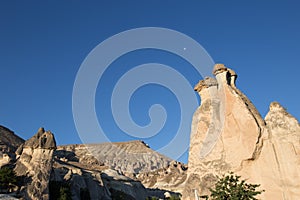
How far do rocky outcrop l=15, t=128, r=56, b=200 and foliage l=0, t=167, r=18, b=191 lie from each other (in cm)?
91

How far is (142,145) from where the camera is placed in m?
165

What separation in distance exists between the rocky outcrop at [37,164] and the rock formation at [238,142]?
15.1m

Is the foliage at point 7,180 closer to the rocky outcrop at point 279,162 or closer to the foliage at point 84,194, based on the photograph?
the foliage at point 84,194

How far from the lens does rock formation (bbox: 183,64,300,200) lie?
1542 cm

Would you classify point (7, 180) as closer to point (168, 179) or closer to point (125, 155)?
point (168, 179)

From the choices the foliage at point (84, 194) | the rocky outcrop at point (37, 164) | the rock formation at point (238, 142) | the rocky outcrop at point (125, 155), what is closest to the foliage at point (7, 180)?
the rocky outcrop at point (37, 164)

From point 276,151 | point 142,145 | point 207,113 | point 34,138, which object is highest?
point 142,145

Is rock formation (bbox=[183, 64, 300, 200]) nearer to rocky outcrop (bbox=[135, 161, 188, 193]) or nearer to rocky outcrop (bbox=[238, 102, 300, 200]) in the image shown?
rocky outcrop (bbox=[238, 102, 300, 200])

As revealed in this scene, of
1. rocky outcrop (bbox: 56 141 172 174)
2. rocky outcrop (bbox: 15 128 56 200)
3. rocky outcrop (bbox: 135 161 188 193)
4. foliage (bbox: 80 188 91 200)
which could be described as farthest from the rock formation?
rocky outcrop (bbox: 56 141 172 174)

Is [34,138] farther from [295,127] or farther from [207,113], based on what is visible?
[295,127]

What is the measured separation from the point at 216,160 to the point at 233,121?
260 centimetres

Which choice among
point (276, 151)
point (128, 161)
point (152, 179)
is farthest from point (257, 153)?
point (128, 161)

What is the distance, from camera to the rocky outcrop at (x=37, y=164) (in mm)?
26422

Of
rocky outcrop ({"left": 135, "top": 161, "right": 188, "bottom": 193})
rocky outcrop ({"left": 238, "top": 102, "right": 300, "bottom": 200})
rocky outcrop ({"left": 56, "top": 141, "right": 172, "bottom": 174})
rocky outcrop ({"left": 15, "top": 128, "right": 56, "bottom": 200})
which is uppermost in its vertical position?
rocky outcrop ({"left": 56, "top": 141, "right": 172, "bottom": 174})
